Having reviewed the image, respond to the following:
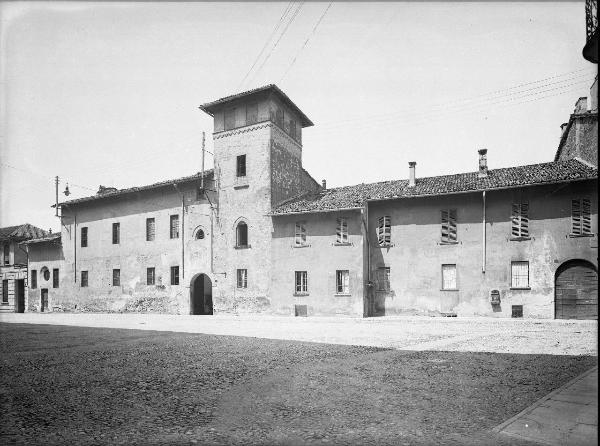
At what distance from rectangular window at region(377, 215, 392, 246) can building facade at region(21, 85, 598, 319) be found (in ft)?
0.26

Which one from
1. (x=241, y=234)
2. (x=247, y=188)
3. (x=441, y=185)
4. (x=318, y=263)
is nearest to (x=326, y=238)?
(x=318, y=263)

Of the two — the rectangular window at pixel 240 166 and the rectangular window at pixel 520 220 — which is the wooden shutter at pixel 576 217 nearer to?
the rectangular window at pixel 520 220

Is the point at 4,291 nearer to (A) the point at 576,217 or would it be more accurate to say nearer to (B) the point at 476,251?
(B) the point at 476,251

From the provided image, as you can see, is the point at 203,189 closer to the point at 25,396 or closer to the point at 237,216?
the point at 237,216

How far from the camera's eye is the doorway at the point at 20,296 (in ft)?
117

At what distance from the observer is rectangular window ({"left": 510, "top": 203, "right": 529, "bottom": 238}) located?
65.1ft

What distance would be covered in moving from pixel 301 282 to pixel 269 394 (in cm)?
1812

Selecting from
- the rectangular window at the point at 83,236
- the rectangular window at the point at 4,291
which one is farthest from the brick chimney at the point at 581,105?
the rectangular window at the point at 4,291

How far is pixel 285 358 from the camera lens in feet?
27.6

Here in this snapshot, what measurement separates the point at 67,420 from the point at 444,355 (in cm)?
708

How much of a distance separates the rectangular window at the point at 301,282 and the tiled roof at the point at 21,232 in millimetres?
28120

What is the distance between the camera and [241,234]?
25.4m

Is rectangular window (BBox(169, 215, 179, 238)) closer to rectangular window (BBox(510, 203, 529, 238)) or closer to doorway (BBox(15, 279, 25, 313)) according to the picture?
doorway (BBox(15, 279, 25, 313))

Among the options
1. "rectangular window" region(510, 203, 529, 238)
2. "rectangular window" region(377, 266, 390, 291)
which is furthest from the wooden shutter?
"rectangular window" region(377, 266, 390, 291)
